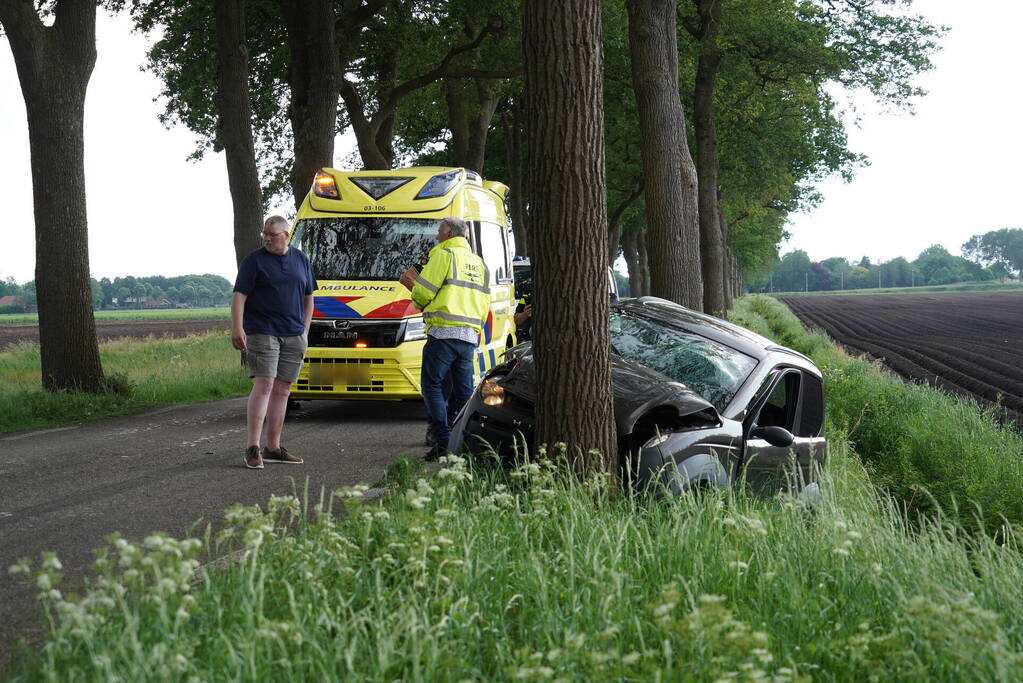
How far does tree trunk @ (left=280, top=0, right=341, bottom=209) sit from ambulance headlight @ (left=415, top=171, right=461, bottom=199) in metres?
4.60

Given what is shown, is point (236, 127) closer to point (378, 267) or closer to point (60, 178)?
point (60, 178)

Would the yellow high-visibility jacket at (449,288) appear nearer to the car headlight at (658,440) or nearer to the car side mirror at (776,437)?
the car headlight at (658,440)

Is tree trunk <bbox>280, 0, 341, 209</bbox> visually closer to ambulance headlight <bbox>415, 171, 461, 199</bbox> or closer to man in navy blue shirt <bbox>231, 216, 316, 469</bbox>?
ambulance headlight <bbox>415, 171, 461, 199</bbox>

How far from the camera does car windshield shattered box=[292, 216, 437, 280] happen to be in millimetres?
12297

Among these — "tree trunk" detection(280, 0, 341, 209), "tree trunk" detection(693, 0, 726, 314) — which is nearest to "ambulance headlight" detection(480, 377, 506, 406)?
"tree trunk" detection(280, 0, 341, 209)

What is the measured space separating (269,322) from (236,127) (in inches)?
389

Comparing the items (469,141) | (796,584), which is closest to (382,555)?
(796,584)

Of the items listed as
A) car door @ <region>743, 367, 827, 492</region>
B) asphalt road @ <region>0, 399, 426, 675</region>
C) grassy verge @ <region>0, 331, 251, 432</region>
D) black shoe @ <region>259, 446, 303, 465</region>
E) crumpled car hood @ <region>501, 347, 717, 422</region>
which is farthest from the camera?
grassy verge @ <region>0, 331, 251, 432</region>

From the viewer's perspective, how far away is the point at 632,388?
650 centimetres

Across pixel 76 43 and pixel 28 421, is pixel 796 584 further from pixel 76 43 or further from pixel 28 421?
pixel 76 43

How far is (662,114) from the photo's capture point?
14.1 m

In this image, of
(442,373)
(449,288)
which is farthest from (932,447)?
(449,288)

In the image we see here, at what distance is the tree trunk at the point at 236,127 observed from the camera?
57.0 ft

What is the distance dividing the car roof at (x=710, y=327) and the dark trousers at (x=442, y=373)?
1.46 meters
